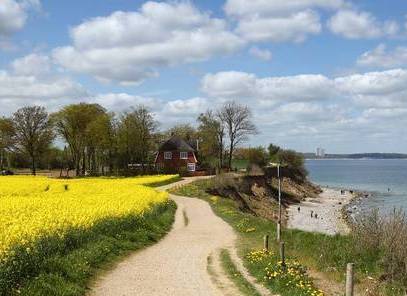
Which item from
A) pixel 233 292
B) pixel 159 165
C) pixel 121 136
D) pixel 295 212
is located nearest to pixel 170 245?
pixel 233 292

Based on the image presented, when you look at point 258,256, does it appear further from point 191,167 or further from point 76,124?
point 191,167

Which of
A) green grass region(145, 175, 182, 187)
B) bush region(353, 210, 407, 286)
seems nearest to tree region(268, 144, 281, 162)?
bush region(353, 210, 407, 286)

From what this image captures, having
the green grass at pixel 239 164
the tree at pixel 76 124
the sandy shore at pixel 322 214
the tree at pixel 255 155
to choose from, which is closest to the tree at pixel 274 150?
the sandy shore at pixel 322 214

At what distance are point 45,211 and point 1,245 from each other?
882cm

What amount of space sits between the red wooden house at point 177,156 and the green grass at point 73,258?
78812 millimetres

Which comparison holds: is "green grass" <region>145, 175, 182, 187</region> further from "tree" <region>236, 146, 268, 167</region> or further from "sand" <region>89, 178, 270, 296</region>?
"sand" <region>89, 178, 270, 296</region>

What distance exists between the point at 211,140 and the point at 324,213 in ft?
133

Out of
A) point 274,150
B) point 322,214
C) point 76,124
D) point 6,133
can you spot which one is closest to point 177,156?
point 76,124

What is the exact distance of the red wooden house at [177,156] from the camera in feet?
351

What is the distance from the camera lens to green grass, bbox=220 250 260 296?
52.1 feet

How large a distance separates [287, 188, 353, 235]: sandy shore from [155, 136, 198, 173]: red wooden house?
23.2 meters

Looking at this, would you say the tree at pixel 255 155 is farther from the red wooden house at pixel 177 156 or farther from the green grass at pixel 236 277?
the green grass at pixel 236 277

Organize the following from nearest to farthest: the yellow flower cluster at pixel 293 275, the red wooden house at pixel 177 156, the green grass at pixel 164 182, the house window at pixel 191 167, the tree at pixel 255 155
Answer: the yellow flower cluster at pixel 293 275
the green grass at pixel 164 182
the house window at pixel 191 167
the red wooden house at pixel 177 156
the tree at pixel 255 155

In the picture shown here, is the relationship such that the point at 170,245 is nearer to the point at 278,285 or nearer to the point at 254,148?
the point at 278,285
